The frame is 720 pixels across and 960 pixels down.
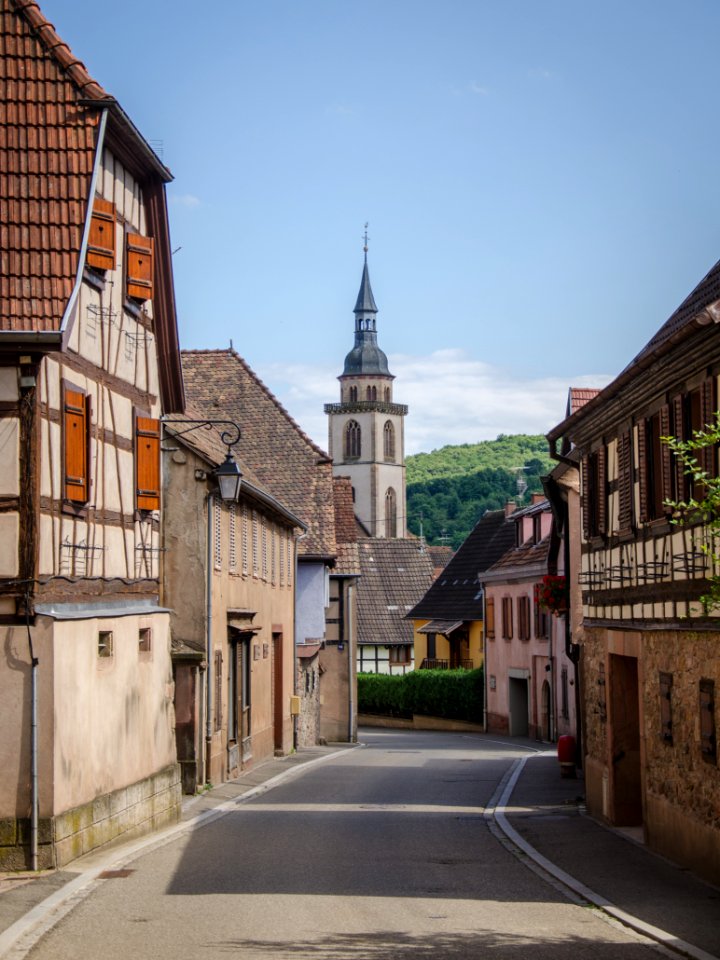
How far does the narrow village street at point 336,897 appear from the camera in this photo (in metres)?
11.9

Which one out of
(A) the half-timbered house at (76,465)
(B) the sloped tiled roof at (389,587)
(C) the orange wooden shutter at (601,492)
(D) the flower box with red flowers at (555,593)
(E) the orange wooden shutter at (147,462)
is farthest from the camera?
(B) the sloped tiled roof at (389,587)

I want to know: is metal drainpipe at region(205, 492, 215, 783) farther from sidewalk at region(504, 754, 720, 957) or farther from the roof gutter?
the roof gutter

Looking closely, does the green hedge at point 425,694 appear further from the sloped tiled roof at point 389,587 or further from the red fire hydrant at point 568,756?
the red fire hydrant at point 568,756

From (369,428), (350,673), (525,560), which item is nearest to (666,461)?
(350,673)

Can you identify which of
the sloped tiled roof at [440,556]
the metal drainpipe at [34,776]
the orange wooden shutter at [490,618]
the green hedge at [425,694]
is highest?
the sloped tiled roof at [440,556]

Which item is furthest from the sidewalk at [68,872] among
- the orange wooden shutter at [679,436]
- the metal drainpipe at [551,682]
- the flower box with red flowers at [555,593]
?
the metal drainpipe at [551,682]

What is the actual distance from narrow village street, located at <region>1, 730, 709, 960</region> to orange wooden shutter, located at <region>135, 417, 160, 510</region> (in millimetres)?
4581

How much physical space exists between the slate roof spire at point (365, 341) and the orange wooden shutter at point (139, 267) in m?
146

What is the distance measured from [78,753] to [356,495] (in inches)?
5826

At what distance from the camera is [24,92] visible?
17625mm

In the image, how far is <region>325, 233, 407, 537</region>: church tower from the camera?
164 metres

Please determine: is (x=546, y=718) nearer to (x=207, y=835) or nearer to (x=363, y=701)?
(x=363, y=701)

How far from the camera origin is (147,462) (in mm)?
20484

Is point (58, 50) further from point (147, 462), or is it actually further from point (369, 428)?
point (369, 428)
